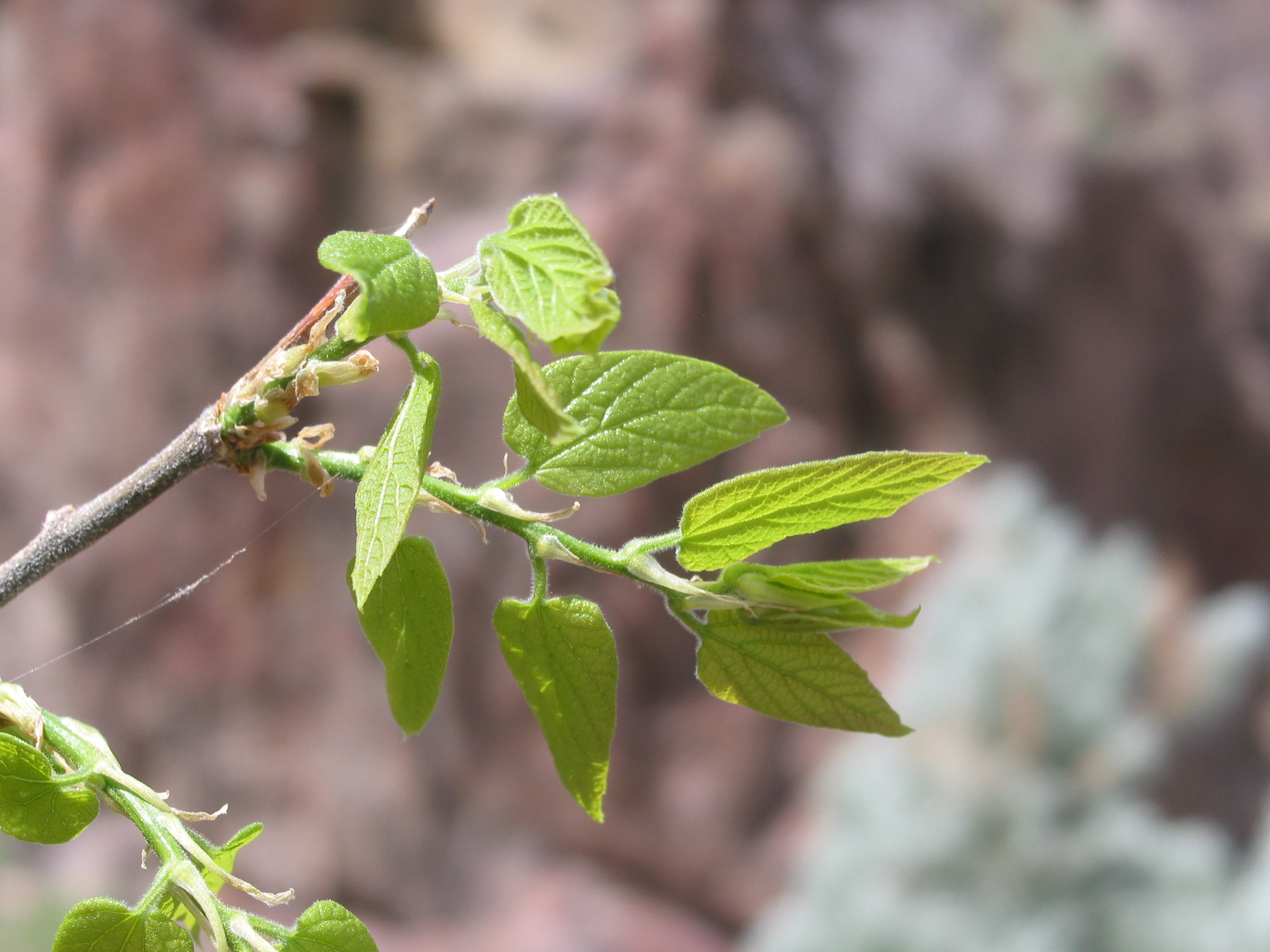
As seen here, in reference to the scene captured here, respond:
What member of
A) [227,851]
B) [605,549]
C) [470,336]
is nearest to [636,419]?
[605,549]

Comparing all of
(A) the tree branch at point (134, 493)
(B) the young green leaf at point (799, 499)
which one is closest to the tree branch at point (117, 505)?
(A) the tree branch at point (134, 493)

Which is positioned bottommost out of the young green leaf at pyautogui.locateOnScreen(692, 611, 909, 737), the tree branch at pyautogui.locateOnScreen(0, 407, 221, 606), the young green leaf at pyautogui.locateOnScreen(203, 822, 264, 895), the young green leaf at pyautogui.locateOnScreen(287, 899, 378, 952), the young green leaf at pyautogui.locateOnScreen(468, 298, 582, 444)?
the young green leaf at pyautogui.locateOnScreen(287, 899, 378, 952)

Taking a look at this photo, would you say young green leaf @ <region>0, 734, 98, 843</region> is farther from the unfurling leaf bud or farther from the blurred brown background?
the blurred brown background

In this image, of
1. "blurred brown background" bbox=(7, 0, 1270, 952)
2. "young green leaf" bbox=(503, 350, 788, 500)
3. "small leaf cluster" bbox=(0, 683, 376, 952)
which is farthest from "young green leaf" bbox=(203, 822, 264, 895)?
"blurred brown background" bbox=(7, 0, 1270, 952)

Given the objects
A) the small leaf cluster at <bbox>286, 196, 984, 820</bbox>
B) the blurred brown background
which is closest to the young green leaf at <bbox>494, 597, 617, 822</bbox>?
the small leaf cluster at <bbox>286, 196, 984, 820</bbox>

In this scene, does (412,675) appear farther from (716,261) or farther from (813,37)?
(813,37)

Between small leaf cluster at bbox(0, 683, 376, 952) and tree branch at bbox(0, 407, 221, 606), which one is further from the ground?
tree branch at bbox(0, 407, 221, 606)

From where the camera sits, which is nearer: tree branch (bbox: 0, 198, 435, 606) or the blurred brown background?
Result: tree branch (bbox: 0, 198, 435, 606)

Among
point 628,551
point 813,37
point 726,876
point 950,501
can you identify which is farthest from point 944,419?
point 628,551
